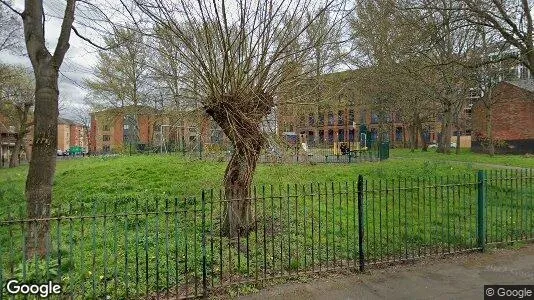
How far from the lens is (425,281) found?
495 centimetres

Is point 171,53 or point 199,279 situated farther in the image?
point 171,53

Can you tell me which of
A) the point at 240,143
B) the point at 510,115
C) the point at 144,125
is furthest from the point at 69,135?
the point at 240,143

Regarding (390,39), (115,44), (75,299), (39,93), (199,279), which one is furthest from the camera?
(390,39)

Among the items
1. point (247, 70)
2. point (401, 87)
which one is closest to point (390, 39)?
point (247, 70)

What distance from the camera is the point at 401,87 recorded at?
84.4 feet

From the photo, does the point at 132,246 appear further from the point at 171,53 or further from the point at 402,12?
the point at 402,12

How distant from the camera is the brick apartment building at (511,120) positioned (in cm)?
3036

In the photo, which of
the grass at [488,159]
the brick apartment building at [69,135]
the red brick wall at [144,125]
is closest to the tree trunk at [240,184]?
the red brick wall at [144,125]

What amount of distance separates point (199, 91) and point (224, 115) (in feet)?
2.01

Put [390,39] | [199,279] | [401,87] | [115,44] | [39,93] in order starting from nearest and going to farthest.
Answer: [199,279] → [39,93] → [115,44] → [390,39] → [401,87]

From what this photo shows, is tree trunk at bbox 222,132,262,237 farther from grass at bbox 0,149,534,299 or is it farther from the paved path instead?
the paved path

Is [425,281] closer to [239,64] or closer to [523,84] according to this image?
[239,64]

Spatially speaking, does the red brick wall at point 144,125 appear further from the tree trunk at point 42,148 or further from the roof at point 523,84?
the roof at point 523,84

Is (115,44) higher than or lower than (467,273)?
higher
